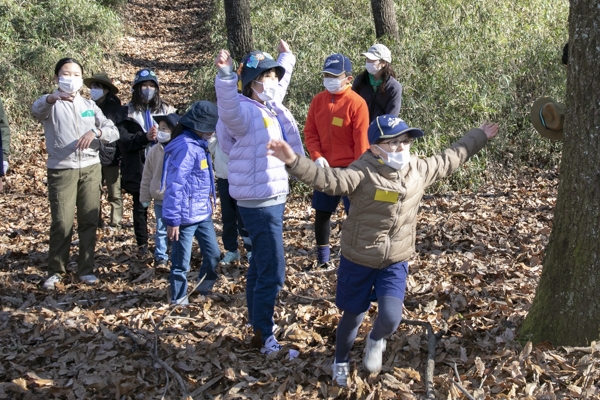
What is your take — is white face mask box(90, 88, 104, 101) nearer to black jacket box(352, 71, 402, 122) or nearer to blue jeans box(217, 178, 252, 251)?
blue jeans box(217, 178, 252, 251)

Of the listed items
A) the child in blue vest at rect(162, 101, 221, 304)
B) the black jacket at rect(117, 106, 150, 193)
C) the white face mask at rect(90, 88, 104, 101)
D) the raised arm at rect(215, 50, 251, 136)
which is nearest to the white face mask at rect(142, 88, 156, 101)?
the black jacket at rect(117, 106, 150, 193)

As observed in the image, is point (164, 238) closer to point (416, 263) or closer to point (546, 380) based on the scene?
point (416, 263)

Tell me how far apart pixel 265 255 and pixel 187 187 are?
1.36 metres

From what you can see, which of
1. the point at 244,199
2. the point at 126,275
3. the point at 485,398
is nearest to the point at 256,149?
the point at 244,199

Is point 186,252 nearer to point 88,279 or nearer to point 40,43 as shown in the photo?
point 88,279

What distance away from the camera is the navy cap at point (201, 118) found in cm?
514

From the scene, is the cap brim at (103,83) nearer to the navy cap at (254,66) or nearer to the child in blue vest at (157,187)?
the child in blue vest at (157,187)

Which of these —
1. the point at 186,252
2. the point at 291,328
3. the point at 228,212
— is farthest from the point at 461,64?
the point at 291,328

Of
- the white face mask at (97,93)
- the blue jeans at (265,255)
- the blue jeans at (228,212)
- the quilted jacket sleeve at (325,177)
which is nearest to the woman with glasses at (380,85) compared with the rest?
the blue jeans at (228,212)

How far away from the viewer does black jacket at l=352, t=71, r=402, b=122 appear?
20.1 ft

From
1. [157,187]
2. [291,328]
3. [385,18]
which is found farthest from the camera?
[385,18]

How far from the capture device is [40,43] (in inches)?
517

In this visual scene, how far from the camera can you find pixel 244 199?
417 centimetres

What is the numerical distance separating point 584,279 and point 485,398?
37.3 inches
